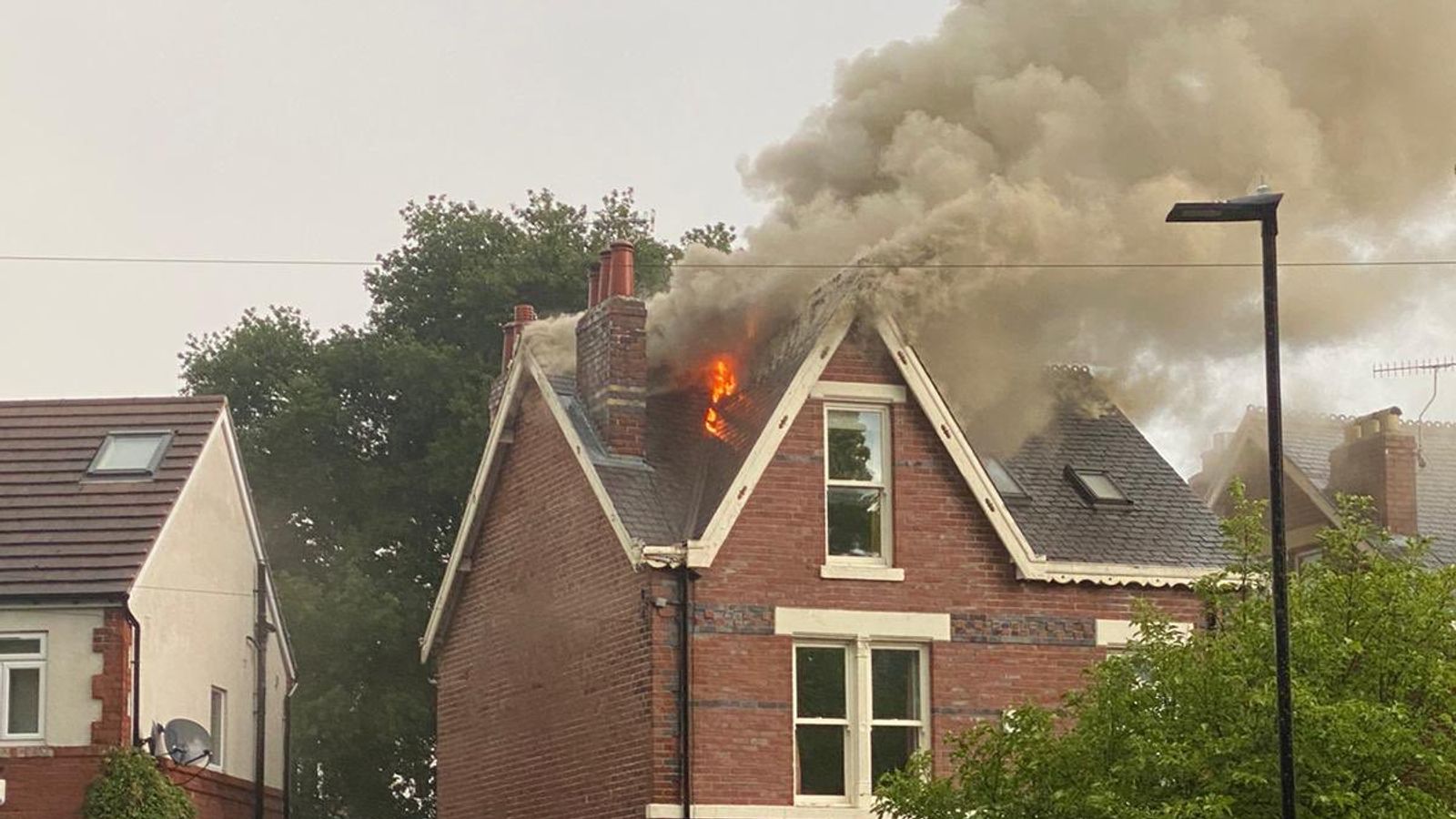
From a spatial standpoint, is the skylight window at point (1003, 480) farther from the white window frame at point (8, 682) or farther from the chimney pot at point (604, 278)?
the white window frame at point (8, 682)

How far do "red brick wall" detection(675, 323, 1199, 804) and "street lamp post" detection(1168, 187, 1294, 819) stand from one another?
8262mm

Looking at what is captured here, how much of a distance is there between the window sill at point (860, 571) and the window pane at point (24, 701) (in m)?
9.73

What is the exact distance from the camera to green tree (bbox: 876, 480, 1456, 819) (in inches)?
806

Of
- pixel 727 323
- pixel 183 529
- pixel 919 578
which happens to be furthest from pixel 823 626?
pixel 183 529

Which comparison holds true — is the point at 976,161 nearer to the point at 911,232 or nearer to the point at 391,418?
the point at 911,232

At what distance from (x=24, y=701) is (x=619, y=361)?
8340 mm

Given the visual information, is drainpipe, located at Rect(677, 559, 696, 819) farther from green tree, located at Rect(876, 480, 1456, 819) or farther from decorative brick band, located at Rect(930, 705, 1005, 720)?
green tree, located at Rect(876, 480, 1456, 819)

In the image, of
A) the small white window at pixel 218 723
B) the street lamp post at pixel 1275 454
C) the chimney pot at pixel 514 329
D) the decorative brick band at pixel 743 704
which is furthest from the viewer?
the chimney pot at pixel 514 329

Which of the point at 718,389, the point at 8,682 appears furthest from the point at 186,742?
the point at 718,389

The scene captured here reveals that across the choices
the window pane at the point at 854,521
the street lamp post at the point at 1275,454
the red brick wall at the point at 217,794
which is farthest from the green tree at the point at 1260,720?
the red brick wall at the point at 217,794

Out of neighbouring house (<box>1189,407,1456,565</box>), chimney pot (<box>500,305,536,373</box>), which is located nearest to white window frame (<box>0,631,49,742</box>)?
chimney pot (<box>500,305,536,373</box>)

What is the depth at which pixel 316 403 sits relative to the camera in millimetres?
A: 50656

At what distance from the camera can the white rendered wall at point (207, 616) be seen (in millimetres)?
31203

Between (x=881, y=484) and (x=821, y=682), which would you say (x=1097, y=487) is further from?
(x=821, y=682)
